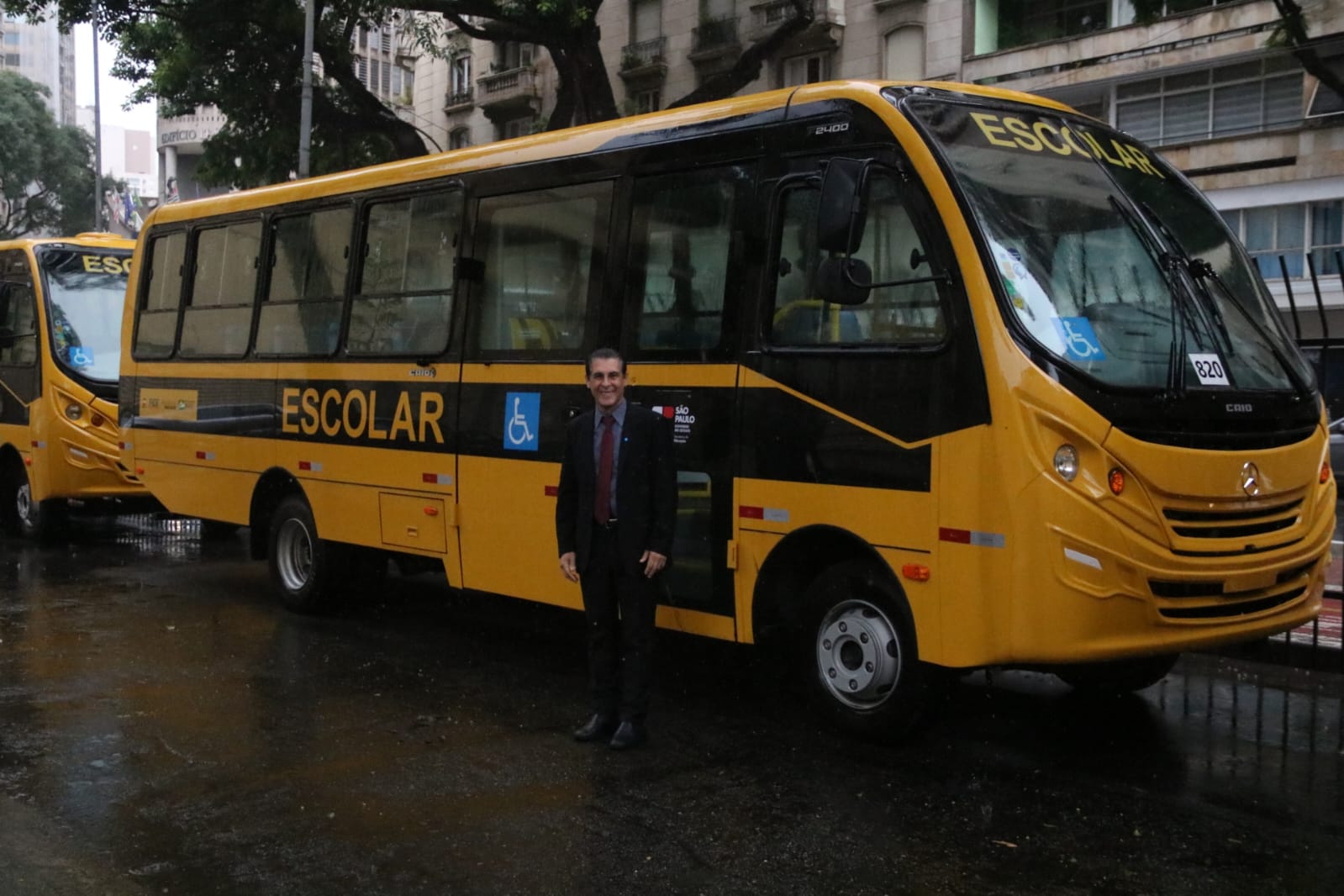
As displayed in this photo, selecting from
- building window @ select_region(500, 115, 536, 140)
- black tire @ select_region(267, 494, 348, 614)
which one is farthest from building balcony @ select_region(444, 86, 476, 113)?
black tire @ select_region(267, 494, 348, 614)

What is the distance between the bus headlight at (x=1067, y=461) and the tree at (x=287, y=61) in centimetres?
1509

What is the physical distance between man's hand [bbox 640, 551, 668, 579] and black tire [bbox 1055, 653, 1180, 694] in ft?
7.19

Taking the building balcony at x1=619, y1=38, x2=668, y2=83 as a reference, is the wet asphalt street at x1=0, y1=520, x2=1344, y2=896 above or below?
below

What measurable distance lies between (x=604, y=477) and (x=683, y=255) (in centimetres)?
152

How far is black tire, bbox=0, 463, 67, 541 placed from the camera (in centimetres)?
1447

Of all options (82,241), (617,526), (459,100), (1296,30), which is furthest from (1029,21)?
(617,526)

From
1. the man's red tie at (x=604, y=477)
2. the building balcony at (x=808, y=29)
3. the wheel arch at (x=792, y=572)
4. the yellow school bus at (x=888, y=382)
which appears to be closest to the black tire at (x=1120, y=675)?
the yellow school bus at (x=888, y=382)

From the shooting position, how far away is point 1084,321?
6.20 m

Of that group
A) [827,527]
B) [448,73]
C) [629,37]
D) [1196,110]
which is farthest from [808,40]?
[827,527]

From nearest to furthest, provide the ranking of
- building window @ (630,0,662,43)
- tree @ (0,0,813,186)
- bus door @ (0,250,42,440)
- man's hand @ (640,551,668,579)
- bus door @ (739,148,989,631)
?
bus door @ (739,148,989,631), man's hand @ (640,551,668,579), bus door @ (0,250,42,440), tree @ (0,0,813,186), building window @ (630,0,662,43)

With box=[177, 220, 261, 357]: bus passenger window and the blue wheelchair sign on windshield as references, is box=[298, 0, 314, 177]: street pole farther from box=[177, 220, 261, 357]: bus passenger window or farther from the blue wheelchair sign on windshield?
the blue wheelchair sign on windshield

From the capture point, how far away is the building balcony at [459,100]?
41.5 meters

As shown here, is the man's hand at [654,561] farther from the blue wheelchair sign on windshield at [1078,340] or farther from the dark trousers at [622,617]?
the blue wheelchair sign on windshield at [1078,340]

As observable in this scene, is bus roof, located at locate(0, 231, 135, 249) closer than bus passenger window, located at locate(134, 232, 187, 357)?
No
